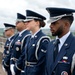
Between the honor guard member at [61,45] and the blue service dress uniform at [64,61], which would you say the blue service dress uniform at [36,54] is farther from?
the blue service dress uniform at [64,61]

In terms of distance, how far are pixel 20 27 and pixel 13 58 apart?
664 millimetres

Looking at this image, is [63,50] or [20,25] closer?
[63,50]

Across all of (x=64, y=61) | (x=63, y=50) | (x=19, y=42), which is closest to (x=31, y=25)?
(x=19, y=42)

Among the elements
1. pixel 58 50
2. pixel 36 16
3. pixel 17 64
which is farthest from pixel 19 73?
pixel 58 50

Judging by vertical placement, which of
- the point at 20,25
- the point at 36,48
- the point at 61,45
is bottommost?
the point at 36,48

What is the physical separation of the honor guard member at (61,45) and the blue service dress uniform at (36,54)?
2.41ft

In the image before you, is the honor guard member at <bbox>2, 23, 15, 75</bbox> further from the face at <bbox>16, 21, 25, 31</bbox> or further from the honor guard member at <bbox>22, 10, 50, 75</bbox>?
the honor guard member at <bbox>22, 10, 50, 75</bbox>

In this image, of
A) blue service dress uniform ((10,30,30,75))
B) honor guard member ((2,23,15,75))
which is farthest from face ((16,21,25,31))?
honor guard member ((2,23,15,75))

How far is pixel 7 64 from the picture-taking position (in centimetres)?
686

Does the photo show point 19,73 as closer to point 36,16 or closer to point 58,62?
point 36,16

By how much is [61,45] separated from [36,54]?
104 centimetres

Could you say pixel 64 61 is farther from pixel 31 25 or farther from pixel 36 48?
pixel 31 25

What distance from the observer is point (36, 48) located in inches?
200

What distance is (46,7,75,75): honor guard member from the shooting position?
396 cm
